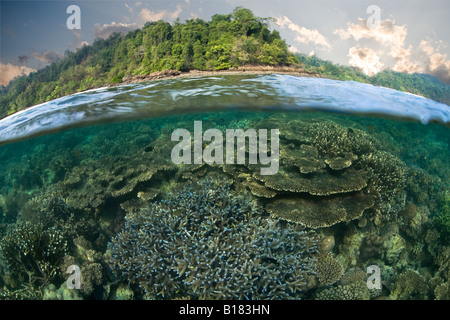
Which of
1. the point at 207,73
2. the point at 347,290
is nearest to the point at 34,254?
the point at 347,290

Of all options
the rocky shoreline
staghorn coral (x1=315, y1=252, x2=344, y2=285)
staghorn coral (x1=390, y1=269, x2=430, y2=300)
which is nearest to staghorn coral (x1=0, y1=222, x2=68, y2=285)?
staghorn coral (x1=315, y1=252, x2=344, y2=285)

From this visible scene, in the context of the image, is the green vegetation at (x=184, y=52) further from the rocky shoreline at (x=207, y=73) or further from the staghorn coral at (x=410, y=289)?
the staghorn coral at (x=410, y=289)

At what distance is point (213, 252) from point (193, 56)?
31.4 metres

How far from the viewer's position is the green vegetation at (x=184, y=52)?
2769 centimetres

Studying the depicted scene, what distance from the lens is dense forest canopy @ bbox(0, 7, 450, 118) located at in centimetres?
2780

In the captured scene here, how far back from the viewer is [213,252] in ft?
14.0

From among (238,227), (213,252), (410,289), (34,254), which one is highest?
(238,227)

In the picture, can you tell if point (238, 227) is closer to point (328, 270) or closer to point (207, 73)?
point (328, 270)

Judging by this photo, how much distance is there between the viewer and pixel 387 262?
5.94 m

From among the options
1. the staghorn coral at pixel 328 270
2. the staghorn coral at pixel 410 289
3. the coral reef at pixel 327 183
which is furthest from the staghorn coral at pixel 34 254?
the staghorn coral at pixel 410 289
